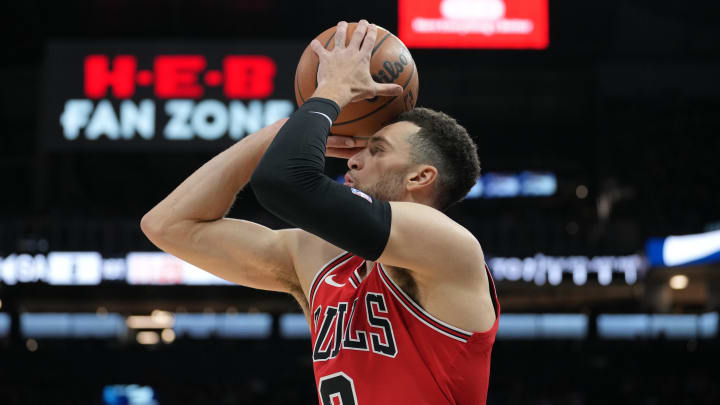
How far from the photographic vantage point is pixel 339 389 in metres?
1.99

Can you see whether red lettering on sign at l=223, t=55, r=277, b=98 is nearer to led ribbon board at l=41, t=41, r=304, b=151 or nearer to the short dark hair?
led ribbon board at l=41, t=41, r=304, b=151

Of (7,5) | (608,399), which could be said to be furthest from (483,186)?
(7,5)

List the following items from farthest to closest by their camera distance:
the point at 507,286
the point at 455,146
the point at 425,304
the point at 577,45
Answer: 1. the point at 577,45
2. the point at 507,286
3. the point at 455,146
4. the point at 425,304

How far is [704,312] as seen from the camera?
1752 cm

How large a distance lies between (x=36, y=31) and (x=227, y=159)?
1275 cm

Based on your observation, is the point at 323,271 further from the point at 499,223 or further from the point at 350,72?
the point at 499,223

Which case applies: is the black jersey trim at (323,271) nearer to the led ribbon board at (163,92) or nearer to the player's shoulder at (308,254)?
the player's shoulder at (308,254)

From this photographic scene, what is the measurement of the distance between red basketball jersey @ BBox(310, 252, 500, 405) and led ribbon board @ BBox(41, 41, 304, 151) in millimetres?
8145

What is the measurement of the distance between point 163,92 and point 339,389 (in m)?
8.55

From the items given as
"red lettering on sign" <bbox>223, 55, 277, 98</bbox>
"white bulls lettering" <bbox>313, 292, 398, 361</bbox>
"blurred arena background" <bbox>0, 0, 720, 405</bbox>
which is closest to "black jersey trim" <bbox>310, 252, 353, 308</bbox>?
"white bulls lettering" <bbox>313, 292, 398, 361</bbox>

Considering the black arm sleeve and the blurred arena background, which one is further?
the blurred arena background

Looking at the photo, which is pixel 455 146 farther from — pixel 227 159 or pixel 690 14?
pixel 690 14

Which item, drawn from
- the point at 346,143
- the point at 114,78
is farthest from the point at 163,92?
the point at 346,143

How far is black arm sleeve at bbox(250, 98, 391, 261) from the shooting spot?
1.83 meters
